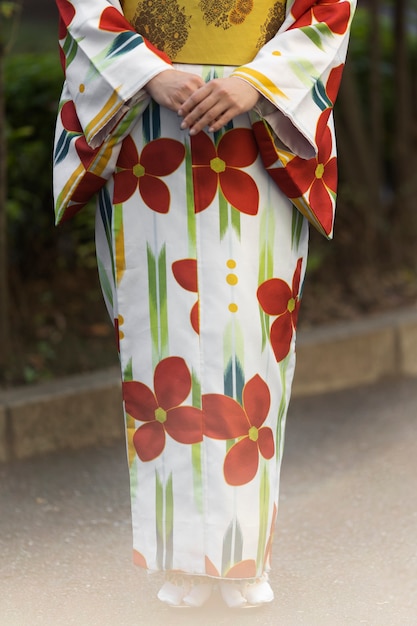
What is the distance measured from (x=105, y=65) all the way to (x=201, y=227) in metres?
0.41

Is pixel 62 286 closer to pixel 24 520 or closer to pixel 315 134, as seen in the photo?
pixel 24 520

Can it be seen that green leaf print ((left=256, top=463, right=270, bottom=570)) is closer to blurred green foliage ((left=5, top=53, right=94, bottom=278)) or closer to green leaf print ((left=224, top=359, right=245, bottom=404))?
green leaf print ((left=224, top=359, right=245, bottom=404))

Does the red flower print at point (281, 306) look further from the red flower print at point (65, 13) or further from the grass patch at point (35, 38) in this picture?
the grass patch at point (35, 38)

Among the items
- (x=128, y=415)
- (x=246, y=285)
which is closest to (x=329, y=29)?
(x=246, y=285)

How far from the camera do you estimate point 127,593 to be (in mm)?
2945

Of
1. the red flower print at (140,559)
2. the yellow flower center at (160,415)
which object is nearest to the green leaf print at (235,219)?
the yellow flower center at (160,415)

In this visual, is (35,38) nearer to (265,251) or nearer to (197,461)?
(265,251)

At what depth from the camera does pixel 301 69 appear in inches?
100.0

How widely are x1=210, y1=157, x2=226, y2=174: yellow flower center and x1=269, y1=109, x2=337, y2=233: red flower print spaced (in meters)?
0.11

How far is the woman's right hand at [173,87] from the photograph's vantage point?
2439 millimetres

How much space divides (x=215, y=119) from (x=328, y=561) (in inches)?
53.2

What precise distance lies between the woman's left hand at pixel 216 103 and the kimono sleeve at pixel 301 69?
37 mm

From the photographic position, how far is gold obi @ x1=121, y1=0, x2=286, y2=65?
252 cm

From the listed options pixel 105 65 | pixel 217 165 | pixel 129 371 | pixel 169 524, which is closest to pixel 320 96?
pixel 217 165
